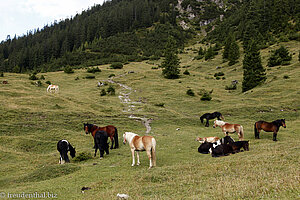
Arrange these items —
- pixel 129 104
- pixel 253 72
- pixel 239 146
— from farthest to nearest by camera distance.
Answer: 1. pixel 253 72
2. pixel 129 104
3. pixel 239 146

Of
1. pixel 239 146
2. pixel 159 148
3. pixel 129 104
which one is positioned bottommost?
pixel 159 148

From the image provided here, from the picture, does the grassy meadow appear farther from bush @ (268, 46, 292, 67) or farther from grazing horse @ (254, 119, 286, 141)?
bush @ (268, 46, 292, 67)

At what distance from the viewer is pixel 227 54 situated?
8219 centimetres

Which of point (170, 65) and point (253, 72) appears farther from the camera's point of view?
point (170, 65)

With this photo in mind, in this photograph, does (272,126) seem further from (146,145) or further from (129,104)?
(129,104)

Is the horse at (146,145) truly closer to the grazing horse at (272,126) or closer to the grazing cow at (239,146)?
the grazing cow at (239,146)

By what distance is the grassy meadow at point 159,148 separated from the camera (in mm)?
7637

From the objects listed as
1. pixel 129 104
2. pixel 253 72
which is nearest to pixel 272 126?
pixel 129 104

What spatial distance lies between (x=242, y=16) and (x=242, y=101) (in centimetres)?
10652

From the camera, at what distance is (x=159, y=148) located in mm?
16906

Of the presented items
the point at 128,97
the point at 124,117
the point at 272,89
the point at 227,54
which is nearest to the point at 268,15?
the point at 227,54

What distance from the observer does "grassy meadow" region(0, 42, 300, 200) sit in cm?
764

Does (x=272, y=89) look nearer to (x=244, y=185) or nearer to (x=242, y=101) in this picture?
(x=242, y=101)

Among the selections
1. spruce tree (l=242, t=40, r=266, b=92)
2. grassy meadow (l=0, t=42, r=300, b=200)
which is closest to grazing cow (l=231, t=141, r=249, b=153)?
grassy meadow (l=0, t=42, r=300, b=200)
